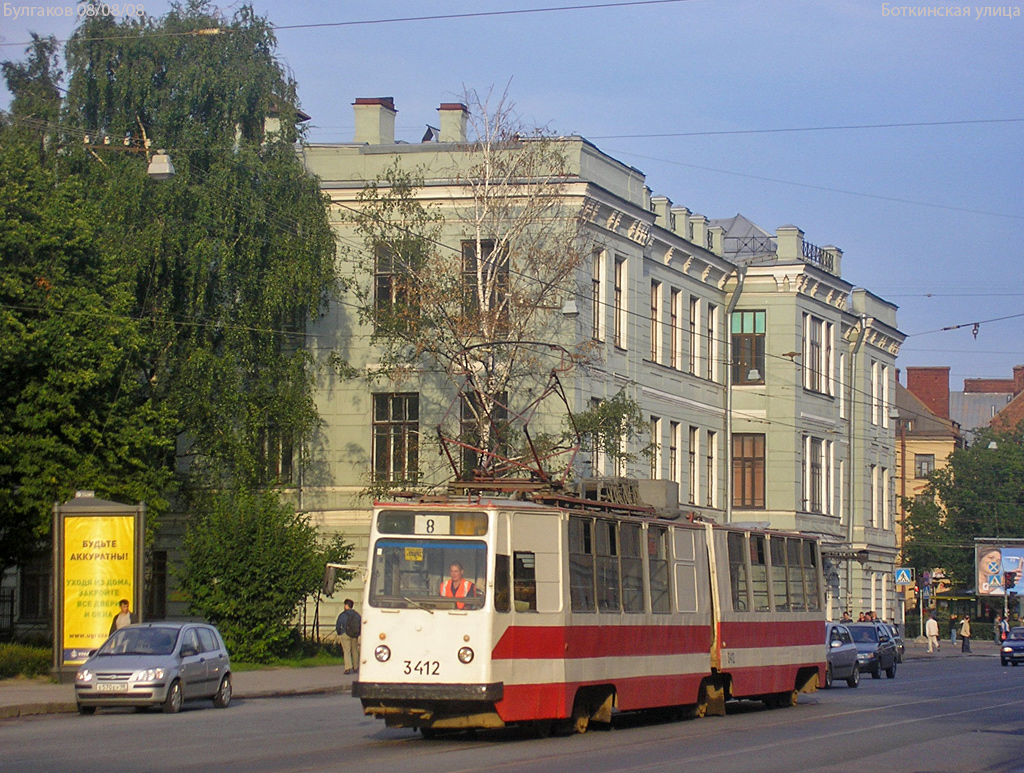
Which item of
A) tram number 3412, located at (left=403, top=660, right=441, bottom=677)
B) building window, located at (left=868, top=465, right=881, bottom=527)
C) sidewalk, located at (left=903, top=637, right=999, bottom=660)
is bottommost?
sidewalk, located at (left=903, top=637, right=999, bottom=660)

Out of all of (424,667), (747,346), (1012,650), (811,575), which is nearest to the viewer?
(424,667)

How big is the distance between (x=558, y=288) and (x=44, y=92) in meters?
13.4

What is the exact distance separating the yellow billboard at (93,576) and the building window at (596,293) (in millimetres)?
17603

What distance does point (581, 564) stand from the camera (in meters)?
17.6

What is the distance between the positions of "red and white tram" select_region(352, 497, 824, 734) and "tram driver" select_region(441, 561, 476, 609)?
3cm

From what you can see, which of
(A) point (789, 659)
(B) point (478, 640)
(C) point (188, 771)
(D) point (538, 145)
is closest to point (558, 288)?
(D) point (538, 145)

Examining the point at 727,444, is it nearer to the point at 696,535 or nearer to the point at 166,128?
the point at 166,128

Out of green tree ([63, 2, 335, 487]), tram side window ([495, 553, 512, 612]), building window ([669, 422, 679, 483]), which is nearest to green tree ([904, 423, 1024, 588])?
building window ([669, 422, 679, 483])

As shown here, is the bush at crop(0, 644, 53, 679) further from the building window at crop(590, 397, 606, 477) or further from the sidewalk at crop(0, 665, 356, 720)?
the building window at crop(590, 397, 606, 477)

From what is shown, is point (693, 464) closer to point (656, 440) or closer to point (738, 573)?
point (656, 440)

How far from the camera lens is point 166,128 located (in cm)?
3534

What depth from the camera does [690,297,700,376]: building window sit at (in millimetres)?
49219

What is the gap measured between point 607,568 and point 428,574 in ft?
8.54

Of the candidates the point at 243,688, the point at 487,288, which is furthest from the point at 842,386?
the point at 243,688
